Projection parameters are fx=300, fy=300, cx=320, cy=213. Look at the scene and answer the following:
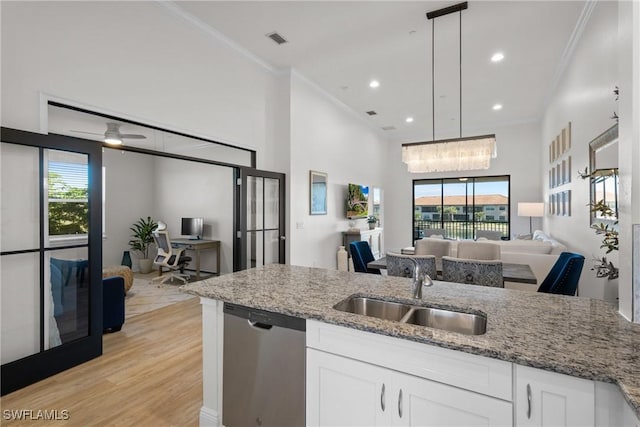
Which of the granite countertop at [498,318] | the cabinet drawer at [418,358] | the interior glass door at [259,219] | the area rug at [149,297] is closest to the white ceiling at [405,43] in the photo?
the interior glass door at [259,219]

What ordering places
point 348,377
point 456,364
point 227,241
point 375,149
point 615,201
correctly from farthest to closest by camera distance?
point 375,149, point 227,241, point 615,201, point 348,377, point 456,364

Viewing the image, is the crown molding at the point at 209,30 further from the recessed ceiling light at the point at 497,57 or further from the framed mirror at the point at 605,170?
the framed mirror at the point at 605,170

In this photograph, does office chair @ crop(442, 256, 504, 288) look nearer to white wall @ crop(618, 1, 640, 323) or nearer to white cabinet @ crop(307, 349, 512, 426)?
white wall @ crop(618, 1, 640, 323)

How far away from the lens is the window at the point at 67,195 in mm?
2461

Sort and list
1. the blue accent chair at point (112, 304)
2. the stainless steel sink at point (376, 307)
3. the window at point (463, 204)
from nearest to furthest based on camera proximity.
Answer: the stainless steel sink at point (376, 307) < the blue accent chair at point (112, 304) < the window at point (463, 204)

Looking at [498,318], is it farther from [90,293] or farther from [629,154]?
[90,293]

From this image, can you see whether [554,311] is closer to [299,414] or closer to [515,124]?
[299,414]

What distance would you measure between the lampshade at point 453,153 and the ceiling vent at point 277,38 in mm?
2101

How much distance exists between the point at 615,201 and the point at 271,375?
294 centimetres

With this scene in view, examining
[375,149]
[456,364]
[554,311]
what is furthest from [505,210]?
[456,364]

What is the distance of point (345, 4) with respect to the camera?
3.14m

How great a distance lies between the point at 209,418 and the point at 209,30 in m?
3.97

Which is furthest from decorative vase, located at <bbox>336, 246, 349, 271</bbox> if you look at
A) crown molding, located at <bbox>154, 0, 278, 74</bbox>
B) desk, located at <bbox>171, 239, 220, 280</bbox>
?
crown molding, located at <bbox>154, 0, 278, 74</bbox>

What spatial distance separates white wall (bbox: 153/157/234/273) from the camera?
6.24m
